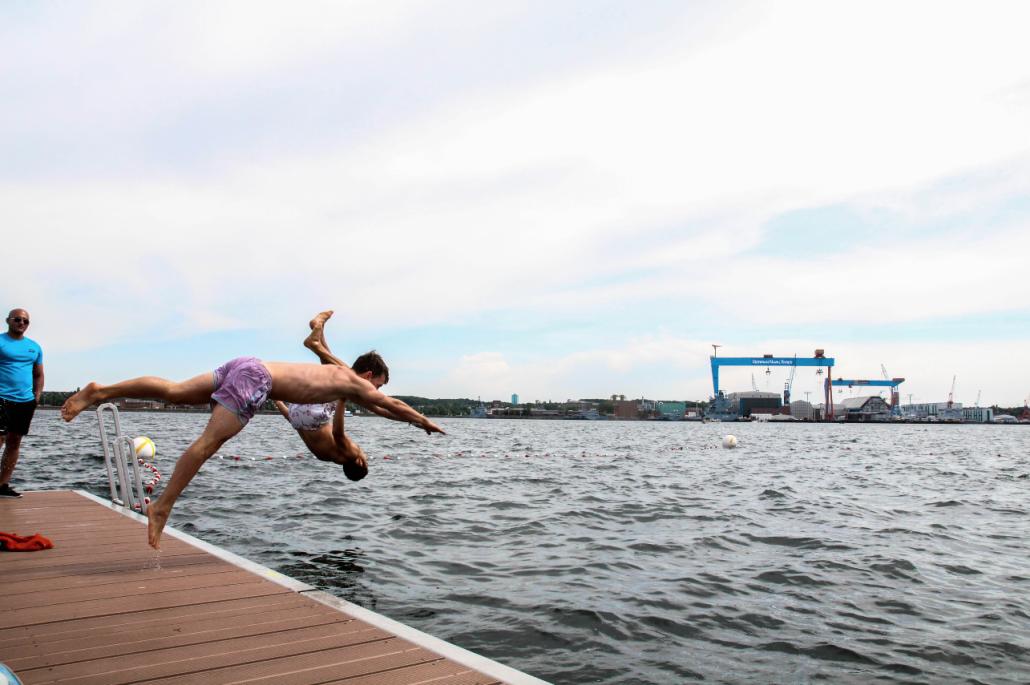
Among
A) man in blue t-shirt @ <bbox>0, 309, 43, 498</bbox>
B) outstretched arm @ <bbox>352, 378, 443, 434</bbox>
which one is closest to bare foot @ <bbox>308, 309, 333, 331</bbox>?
outstretched arm @ <bbox>352, 378, 443, 434</bbox>

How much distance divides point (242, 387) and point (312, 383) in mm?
539

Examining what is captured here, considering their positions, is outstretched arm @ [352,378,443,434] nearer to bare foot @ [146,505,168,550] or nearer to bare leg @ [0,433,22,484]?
bare foot @ [146,505,168,550]

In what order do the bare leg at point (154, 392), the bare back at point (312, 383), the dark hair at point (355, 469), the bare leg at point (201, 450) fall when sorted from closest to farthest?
the bare leg at point (201, 450) → the bare leg at point (154, 392) → the bare back at point (312, 383) → the dark hair at point (355, 469)

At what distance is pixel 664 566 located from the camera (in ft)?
32.4

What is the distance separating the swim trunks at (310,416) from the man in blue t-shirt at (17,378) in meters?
4.73

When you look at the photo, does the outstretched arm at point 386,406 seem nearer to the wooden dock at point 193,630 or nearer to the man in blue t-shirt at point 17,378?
the wooden dock at point 193,630

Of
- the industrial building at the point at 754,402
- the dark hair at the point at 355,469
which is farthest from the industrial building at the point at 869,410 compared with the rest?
the dark hair at the point at 355,469

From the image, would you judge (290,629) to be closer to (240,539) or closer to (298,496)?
(240,539)

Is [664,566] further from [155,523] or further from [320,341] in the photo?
[155,523]

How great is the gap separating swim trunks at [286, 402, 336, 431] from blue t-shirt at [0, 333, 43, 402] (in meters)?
5.07

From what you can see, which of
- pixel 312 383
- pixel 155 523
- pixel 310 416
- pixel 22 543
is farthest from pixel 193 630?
pixel 22 543

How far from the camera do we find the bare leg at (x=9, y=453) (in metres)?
10.2

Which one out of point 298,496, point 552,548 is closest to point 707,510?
point 552,548

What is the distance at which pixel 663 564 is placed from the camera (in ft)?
32.8
